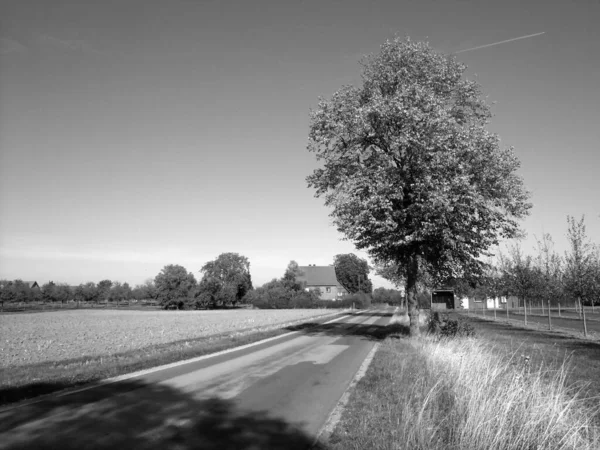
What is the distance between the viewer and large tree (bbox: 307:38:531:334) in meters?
16.0

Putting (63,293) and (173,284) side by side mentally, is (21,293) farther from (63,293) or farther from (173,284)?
(173,284)

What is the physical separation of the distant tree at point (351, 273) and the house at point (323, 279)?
8.11m

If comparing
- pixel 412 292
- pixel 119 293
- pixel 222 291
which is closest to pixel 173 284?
pixel 222 291

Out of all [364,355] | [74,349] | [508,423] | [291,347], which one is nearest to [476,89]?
[364,355]

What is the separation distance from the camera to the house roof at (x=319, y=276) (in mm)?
122250

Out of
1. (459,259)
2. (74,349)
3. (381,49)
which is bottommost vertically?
(74,349)

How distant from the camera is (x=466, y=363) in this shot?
28.9 feet

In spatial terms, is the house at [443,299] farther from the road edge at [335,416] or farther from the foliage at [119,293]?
the foliage at [119,293]

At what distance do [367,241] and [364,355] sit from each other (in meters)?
5.32

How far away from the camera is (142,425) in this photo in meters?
6.74

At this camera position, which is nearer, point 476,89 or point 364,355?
point 364,355

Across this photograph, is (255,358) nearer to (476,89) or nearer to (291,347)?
(291,347)

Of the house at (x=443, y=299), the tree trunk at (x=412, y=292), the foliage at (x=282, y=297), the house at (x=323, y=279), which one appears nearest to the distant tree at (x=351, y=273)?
the house at (x=323, y=279)

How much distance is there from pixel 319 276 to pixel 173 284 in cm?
4711
